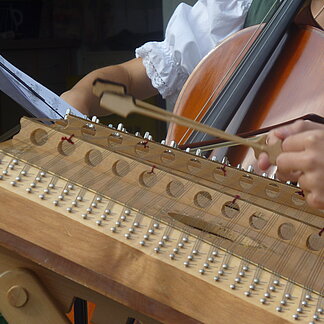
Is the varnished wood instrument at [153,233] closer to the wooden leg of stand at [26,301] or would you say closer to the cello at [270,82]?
the wooden leg of stand at [26,301]

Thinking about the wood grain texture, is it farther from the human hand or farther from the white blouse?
the white blouse

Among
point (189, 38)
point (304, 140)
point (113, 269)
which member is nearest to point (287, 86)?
point (189, 38)

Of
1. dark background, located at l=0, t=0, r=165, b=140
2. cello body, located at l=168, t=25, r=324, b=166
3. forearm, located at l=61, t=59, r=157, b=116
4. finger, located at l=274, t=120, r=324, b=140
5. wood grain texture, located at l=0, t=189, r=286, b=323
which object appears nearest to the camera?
wood grain texture, located at l=0, t=189, r=286, b=323

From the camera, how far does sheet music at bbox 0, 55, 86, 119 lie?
2.99ft

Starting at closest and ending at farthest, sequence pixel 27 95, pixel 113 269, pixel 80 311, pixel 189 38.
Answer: pixel 113 269 → pixel 80 311 → pixel 27 95 → pixel 189 38

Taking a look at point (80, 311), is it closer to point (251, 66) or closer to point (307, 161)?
point (307, 161)

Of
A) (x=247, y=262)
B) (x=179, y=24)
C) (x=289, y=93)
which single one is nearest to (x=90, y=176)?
(x=247, y=262)

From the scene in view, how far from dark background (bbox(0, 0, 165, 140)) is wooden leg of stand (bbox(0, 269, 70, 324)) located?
7.42 ft

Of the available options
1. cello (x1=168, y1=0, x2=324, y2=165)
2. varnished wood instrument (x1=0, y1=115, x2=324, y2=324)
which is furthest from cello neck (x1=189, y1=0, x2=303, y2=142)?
varnished wood instrument (x1=0, y1=115, x2=324, y2=324)

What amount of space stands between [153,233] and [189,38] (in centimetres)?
88

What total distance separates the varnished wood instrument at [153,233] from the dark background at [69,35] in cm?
221

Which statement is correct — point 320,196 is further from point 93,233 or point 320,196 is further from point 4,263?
point 4,263

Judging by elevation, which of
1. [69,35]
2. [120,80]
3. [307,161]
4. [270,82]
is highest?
[307,161]

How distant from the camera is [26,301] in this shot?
726 mm
